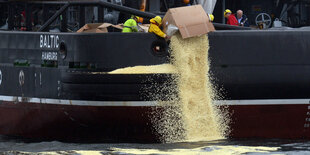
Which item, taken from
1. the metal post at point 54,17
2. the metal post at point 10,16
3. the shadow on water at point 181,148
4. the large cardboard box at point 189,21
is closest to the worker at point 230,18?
the large cardboard box at point 189,21

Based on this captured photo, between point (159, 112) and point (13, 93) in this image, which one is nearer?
point (159, 112)

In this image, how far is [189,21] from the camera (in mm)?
12414

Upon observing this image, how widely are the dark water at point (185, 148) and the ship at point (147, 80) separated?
263 mm

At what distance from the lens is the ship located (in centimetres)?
1242

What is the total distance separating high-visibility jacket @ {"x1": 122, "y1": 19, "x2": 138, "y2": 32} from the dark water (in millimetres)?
1867

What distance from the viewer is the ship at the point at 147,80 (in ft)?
40.8

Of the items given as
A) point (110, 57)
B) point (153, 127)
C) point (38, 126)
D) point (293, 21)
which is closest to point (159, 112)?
point (153, 127)

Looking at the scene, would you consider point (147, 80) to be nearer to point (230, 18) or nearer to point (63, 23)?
point (63, 23)

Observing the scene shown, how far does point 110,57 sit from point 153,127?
49.6 inches

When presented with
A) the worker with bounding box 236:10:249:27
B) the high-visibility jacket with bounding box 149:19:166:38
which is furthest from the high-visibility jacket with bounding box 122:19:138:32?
the worker with bounding box 236:10:249:27

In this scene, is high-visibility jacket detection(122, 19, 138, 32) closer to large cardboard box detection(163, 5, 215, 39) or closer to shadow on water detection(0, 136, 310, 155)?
large cardboard box detection(163, 5, 215, 39)

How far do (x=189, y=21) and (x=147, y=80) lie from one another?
42.9 inches

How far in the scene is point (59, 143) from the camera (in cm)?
1330

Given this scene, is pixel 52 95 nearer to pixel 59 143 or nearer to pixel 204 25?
pixel 59 143
